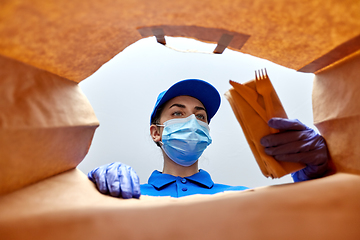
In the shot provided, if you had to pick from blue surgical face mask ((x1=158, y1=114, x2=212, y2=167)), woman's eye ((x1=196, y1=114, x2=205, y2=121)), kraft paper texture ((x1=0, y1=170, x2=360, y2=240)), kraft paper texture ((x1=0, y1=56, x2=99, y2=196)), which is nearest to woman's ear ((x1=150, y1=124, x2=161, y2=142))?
blue surgical face mask ((x1=158, y1=114, x2=212, y2=167))

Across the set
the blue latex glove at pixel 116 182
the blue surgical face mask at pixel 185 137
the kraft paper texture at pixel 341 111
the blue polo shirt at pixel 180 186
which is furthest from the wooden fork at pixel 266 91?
the blue polo shirt at pixel 180 186

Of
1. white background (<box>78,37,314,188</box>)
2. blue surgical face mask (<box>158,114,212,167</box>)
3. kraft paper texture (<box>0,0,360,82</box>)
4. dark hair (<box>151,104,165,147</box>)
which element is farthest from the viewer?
white background (<box>78,37,314,188</box>)

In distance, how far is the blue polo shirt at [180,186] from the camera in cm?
127

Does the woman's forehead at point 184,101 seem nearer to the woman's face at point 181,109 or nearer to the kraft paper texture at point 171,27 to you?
the woman's face at point 181,109

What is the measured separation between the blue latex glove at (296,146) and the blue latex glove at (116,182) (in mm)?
390

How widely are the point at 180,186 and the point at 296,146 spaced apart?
2.49 feet

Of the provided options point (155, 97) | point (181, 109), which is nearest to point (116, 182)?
point (181, 109)

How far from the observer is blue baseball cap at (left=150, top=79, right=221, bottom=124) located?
140 cm

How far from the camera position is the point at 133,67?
202 centimetres

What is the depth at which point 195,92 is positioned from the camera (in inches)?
57.7

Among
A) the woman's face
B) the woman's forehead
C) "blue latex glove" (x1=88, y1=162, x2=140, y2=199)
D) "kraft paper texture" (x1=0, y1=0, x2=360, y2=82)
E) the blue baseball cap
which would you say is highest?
"kraft paper texture" (x1=0, y1=0, x2=360, y2=82)

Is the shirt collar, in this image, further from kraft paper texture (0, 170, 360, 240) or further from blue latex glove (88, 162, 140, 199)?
kraft paper texture (0, 170, 360, 240)

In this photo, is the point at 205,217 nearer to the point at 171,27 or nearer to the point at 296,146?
the point at 296,146

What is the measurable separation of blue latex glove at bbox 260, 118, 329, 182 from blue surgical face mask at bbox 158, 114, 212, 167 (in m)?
0.61
